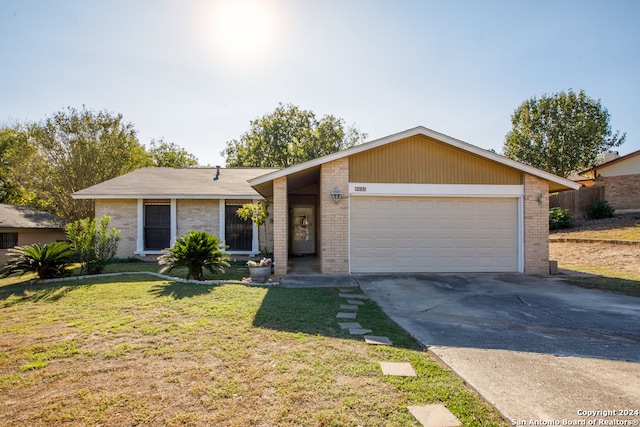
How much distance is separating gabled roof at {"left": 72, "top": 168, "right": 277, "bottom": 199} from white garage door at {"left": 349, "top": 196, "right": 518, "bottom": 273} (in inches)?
214

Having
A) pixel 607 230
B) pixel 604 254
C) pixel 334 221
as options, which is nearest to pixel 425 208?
pixel 334 221

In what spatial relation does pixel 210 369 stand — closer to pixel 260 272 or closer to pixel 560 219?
pixel 260 272

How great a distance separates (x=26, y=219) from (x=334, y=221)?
53.6 ft

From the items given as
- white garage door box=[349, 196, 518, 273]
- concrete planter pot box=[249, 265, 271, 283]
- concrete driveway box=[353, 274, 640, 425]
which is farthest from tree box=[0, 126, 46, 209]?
concrete driveway box=[353, 274, 640, 425]

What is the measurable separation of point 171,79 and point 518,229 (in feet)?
37.6

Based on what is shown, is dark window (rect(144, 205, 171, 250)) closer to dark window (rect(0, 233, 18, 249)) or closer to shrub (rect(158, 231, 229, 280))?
shrub (rect(158, 231, 229, 280))

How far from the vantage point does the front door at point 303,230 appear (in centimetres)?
1556

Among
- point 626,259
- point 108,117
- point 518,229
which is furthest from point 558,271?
point 108,117

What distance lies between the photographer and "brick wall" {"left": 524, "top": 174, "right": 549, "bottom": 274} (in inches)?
394

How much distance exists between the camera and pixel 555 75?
441 inches

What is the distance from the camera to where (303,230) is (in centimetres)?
1574

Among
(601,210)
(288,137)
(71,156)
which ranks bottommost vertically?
(601,210)

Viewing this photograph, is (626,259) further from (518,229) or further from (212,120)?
(212,120)

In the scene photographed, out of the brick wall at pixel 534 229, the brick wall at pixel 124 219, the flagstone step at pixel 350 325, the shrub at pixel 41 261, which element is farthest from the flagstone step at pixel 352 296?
the brick wall at pixel 124 219
